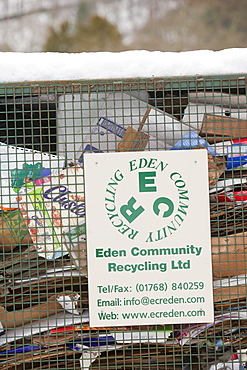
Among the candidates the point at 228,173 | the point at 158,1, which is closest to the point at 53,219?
the point at 228,173

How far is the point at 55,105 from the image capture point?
255cm

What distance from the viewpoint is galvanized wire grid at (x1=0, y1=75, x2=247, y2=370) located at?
8.24 feet

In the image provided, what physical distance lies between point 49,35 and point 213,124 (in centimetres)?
353

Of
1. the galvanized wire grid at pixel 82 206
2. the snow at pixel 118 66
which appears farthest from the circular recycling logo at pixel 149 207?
the snow at pixel 118 66

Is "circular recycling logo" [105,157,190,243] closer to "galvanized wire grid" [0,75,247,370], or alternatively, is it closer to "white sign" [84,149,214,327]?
"white sign" [84,149,214,327]

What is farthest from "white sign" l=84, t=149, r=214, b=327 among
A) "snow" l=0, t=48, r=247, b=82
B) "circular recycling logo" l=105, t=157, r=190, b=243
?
"snow" l=0, t=48, r=247, b=82

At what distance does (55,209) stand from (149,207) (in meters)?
0.40

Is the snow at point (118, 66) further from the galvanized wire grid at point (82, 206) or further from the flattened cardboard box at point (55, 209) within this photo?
the flattened cardboard box at point (55, 209)

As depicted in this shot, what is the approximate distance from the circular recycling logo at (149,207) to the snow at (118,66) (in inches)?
15.4

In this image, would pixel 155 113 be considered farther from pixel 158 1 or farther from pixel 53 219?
pixel 158 1

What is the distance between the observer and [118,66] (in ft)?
8.34

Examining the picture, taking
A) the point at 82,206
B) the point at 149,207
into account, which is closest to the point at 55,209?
the point at 82,206

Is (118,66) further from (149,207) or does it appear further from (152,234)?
(152,234)

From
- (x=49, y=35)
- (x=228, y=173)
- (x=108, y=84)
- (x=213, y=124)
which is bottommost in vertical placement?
(x=228, y=173)
